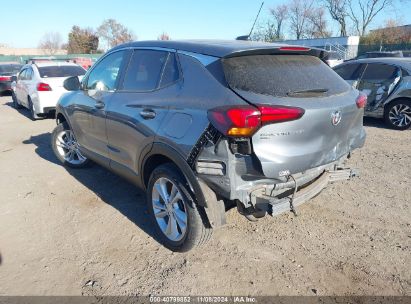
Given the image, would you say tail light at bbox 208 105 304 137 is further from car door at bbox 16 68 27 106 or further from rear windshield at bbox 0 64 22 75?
rear windshield at bbox 0 64 22 75

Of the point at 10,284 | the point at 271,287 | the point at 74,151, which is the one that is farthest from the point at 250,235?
the point at 74,151

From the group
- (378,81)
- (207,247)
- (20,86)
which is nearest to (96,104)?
(207,247)

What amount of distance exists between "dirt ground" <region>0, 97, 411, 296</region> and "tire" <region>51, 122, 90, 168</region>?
58 centimetres

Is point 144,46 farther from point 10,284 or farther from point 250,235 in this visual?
point 10,284

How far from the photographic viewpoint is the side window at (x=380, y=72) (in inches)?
297

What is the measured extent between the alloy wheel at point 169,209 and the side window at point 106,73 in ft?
4.39

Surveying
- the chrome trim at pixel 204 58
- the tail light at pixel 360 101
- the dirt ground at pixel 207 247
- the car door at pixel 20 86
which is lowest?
the dirt ground at pixel 207 247

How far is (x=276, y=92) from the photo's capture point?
2600 millimetres

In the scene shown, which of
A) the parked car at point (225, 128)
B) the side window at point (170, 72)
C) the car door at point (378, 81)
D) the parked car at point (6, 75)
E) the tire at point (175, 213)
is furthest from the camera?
the parked car at point (6, 75)

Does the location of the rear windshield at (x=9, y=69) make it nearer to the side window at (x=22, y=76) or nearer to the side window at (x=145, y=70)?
the side window at (x=22, y=76)

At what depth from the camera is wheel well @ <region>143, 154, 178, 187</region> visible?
318 centimetres

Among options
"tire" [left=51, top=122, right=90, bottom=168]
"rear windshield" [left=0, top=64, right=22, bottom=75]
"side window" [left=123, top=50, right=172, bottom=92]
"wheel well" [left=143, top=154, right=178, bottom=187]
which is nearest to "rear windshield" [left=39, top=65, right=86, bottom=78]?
"tire" [left=51, top=122, right=90, bottom=168]

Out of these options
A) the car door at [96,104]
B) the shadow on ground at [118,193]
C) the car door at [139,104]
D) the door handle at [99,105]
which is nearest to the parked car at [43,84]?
the shadow on ground at [118,193]

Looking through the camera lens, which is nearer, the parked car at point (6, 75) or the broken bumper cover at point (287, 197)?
the broken bumper cover at point (287, 197)
